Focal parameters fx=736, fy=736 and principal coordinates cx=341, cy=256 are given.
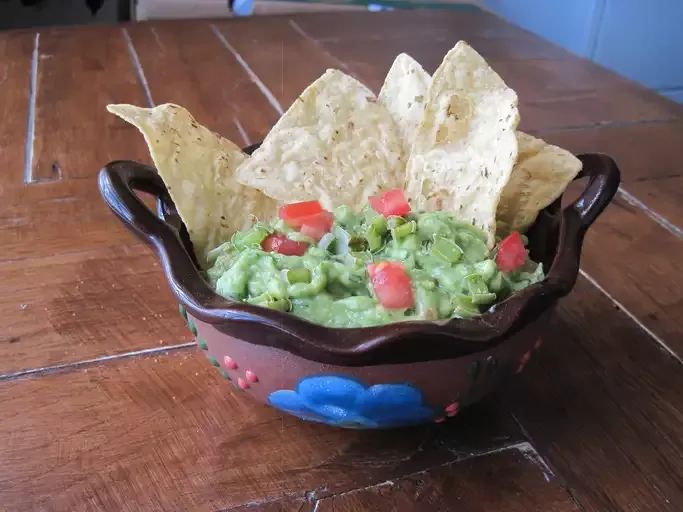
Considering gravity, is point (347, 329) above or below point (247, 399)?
above

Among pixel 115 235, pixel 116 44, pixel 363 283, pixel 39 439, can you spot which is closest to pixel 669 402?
pixel 363 283

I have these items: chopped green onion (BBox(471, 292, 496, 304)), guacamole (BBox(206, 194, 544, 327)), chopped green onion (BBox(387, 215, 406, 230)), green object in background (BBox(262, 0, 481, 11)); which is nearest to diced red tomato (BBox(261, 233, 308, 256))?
guacamole (BBox(206, 194, 544, 327))

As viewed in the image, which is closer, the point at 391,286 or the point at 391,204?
the point at 391,286

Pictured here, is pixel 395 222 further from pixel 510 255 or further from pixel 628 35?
pixel 628 35

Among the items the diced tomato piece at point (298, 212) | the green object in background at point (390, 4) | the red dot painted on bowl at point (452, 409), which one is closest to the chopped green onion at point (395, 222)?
the diced tomato piece at point (298, 212)

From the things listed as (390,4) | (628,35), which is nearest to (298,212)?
(628,35)

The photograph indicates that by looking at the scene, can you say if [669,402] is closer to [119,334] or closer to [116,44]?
[119,334]

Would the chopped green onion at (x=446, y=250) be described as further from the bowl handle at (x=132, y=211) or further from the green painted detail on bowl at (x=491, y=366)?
the bowl handle at (x=132, y=211)
